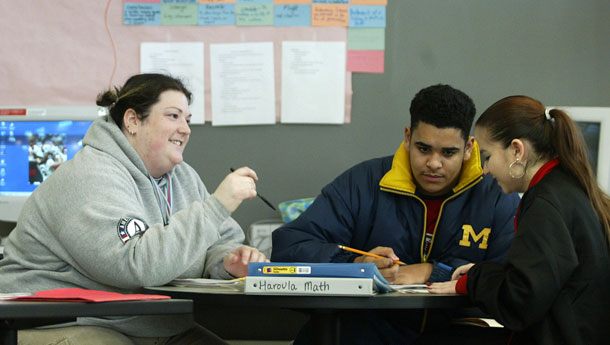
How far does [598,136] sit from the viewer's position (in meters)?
2.21

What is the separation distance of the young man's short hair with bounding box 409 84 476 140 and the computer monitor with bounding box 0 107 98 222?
1.17m

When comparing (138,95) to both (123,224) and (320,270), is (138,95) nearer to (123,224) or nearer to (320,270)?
(123,224)

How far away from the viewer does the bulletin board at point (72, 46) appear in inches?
101

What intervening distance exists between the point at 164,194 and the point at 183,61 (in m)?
0.90

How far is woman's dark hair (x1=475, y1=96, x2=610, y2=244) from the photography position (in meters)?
1.38

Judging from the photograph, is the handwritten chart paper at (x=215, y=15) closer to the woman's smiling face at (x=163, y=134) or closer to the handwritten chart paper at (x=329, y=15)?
the handwritten chart paper at (x=329, y=15)

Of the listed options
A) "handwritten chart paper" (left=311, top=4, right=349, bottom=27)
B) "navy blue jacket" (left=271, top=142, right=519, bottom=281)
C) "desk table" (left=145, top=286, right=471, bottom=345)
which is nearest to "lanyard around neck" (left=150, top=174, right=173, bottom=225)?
"navy blue jacket" (left=271, top=142, right=519, bottom=281)

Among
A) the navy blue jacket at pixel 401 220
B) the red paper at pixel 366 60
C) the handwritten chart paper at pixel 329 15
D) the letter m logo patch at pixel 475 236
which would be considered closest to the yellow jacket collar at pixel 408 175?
the navy blue jacket at pixel 401 220

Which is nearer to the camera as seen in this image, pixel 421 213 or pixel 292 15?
pixel 421 213

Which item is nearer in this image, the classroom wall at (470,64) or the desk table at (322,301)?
the desk table at (322,301)

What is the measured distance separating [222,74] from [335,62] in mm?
455

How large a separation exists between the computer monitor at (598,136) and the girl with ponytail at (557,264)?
0.85 metres

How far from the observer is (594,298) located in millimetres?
1322

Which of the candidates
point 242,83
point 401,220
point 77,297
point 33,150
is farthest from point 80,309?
point 242,83
